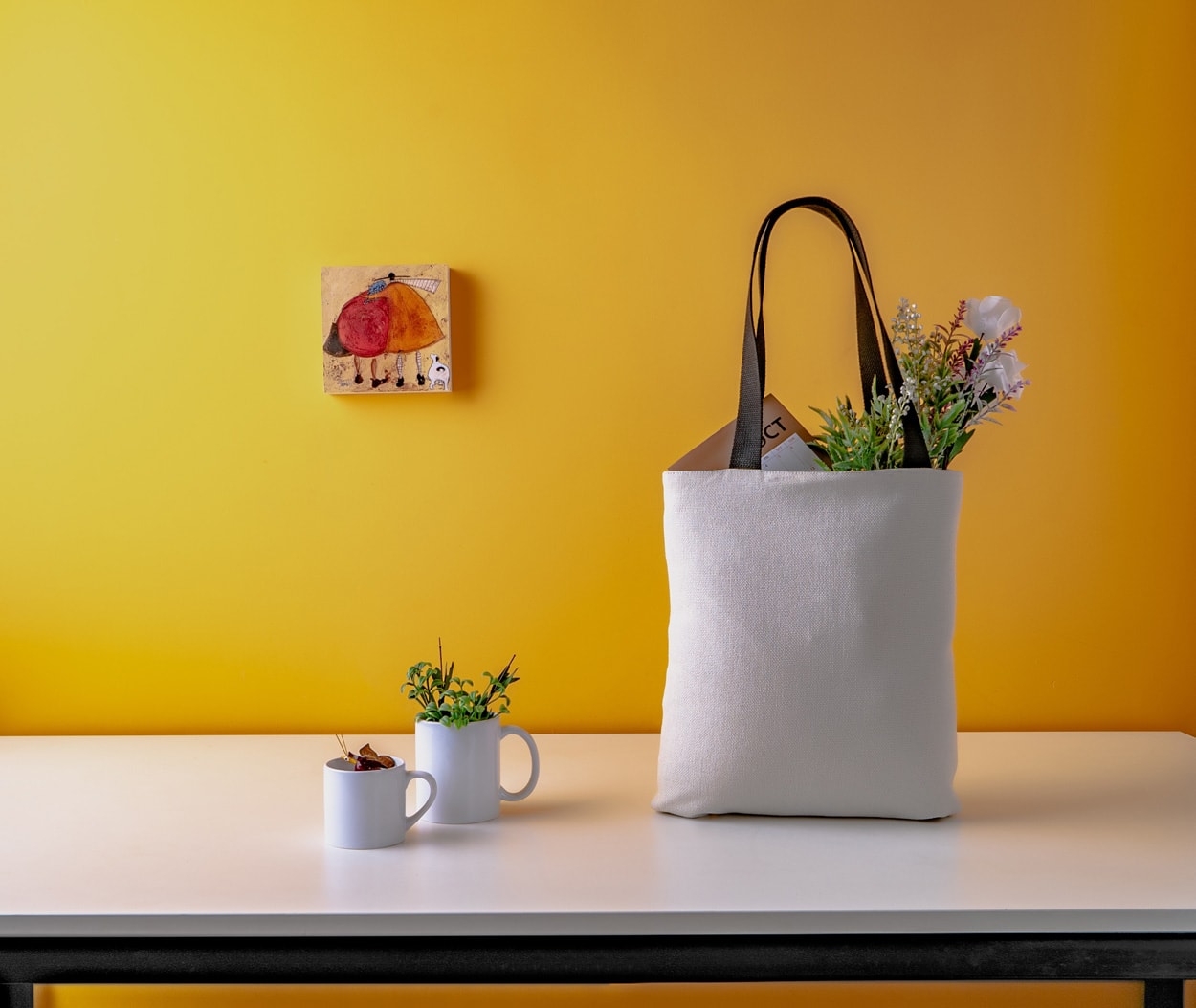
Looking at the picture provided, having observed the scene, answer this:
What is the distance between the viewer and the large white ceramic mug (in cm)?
98

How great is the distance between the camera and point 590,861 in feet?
2.86

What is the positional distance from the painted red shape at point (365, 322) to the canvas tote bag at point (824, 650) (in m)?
0.56

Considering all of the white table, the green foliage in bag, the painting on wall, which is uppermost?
the painting on wall

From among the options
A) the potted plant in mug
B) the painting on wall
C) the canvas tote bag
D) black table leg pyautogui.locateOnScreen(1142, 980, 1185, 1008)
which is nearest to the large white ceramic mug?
the potted plant in mug

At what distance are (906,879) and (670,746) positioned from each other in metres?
0.24

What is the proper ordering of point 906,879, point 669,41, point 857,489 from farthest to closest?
point 669,41 → point 857,489 → point 906,879

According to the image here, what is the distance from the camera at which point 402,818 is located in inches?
36.4

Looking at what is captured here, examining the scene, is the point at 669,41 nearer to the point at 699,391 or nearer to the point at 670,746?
the point at 699,391

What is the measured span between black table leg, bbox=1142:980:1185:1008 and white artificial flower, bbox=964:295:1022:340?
0.84 meters

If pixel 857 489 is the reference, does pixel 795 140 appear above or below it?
above

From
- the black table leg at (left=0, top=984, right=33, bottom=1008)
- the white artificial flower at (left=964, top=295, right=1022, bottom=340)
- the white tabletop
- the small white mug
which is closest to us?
the white tabletop

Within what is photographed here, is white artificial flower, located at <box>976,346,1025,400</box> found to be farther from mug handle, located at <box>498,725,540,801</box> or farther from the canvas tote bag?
mug handle, located at <box>498,725,540,801</box>

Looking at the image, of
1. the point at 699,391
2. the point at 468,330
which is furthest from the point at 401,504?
the point at 699,391

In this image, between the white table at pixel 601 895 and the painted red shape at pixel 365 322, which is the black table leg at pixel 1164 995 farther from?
the painted red shape at pixel 365 322
